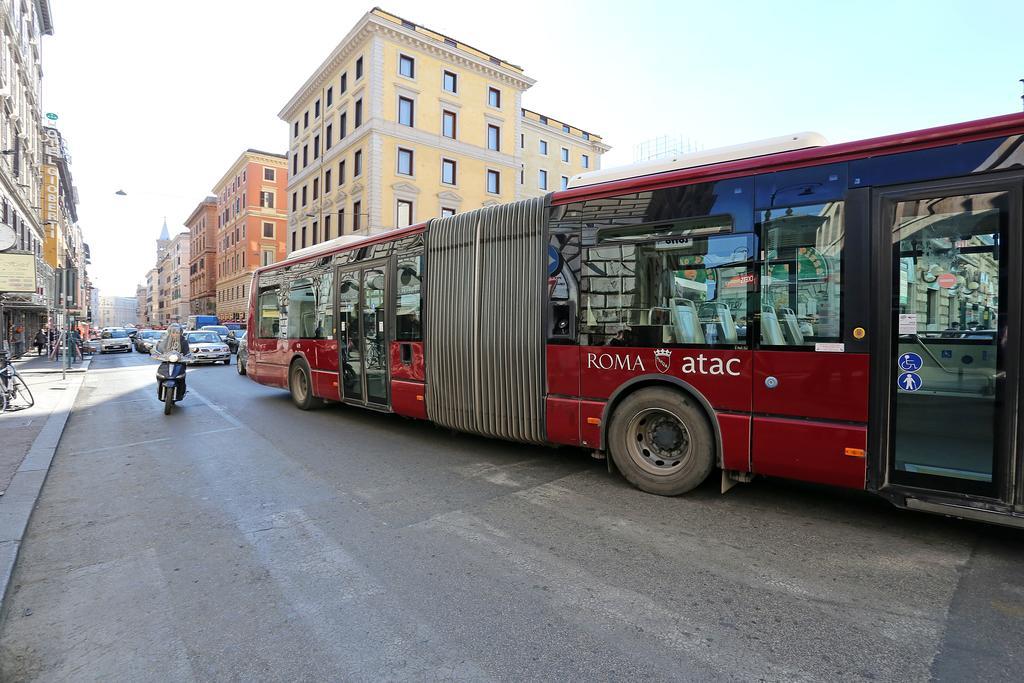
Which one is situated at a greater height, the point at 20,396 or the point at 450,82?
the point at 450,82

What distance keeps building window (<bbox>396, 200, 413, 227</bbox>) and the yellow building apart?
0.07 meters

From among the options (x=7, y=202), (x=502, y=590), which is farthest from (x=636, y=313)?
(x=7, y=202)

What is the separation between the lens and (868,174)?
4.05m

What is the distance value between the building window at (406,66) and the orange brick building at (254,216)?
85.0 ft

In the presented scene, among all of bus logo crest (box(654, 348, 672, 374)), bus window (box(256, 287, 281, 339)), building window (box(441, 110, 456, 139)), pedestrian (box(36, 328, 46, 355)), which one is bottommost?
pedestrian (box(36, 328, 46, 355))

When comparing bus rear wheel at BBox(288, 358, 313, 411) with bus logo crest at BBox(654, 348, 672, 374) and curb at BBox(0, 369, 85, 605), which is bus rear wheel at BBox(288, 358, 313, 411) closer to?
curb at BBox(0, 369, 85, 605)

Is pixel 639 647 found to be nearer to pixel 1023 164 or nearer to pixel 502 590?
pixel 502 590

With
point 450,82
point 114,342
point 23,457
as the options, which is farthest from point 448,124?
point 23,457

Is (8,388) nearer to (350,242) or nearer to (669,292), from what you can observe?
(350,242)

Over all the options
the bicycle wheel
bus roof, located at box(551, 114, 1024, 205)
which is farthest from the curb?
bus roof, located at box(551, 114, 1024, 205)

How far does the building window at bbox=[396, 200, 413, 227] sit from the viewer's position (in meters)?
35.1

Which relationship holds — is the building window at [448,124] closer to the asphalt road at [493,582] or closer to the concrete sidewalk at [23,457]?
the concrete sidewalk at [23,457]

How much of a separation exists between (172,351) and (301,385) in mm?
2619

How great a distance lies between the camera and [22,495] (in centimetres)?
513
